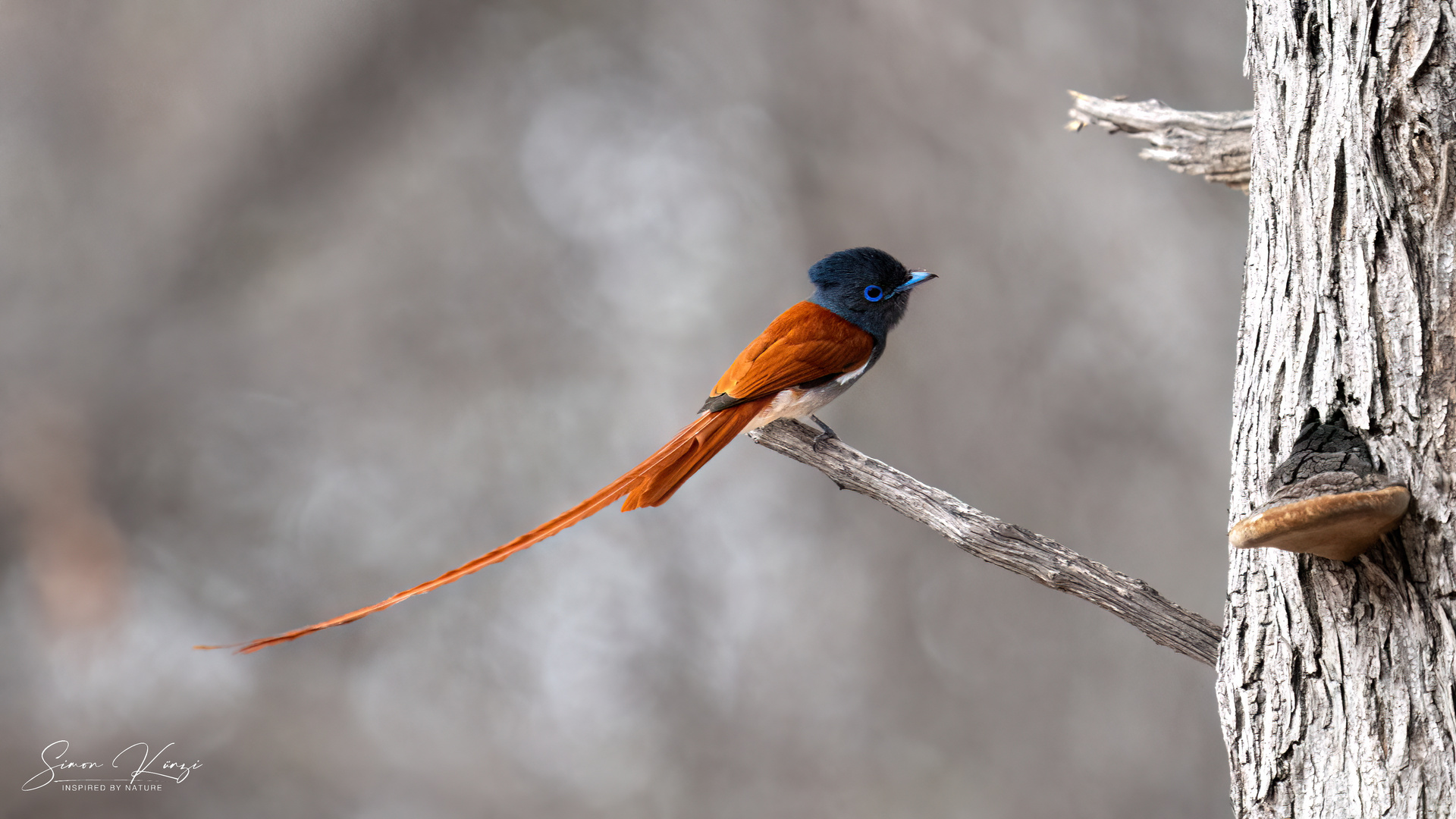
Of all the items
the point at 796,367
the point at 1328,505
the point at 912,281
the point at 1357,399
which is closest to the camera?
the point at 1328,505

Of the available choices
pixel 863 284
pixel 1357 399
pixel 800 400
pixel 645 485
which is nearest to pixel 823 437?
pixel 800 400

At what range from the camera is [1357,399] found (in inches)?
32.3

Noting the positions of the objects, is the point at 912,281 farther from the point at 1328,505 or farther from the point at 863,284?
the point at 1328,505

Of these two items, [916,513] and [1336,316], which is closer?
[1336,316]

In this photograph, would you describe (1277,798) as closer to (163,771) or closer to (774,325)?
(774,325)

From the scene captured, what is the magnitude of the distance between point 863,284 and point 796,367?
173mm

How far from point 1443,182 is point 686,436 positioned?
0.72 m

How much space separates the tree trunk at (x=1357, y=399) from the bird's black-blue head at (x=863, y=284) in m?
0.48

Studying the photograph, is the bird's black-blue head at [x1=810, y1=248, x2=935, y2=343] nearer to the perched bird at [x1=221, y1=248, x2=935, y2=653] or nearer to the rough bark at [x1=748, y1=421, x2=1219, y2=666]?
the perched bird at [x1=221, y1=248, x2=935, y2=653]

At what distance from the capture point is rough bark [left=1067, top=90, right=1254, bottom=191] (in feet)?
4.50

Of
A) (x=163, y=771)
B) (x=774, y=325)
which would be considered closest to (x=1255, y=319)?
(x=774, y=325)

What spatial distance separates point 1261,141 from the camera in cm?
94

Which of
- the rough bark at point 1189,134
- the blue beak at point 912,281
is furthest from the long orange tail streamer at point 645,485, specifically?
the rough bark at point 1189,134

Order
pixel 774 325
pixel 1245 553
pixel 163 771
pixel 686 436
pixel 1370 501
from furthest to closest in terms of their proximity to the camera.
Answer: pixel 163 771
pixel 774 325
pixel 686 436
pixel 1245 553
pixel 1370 501
